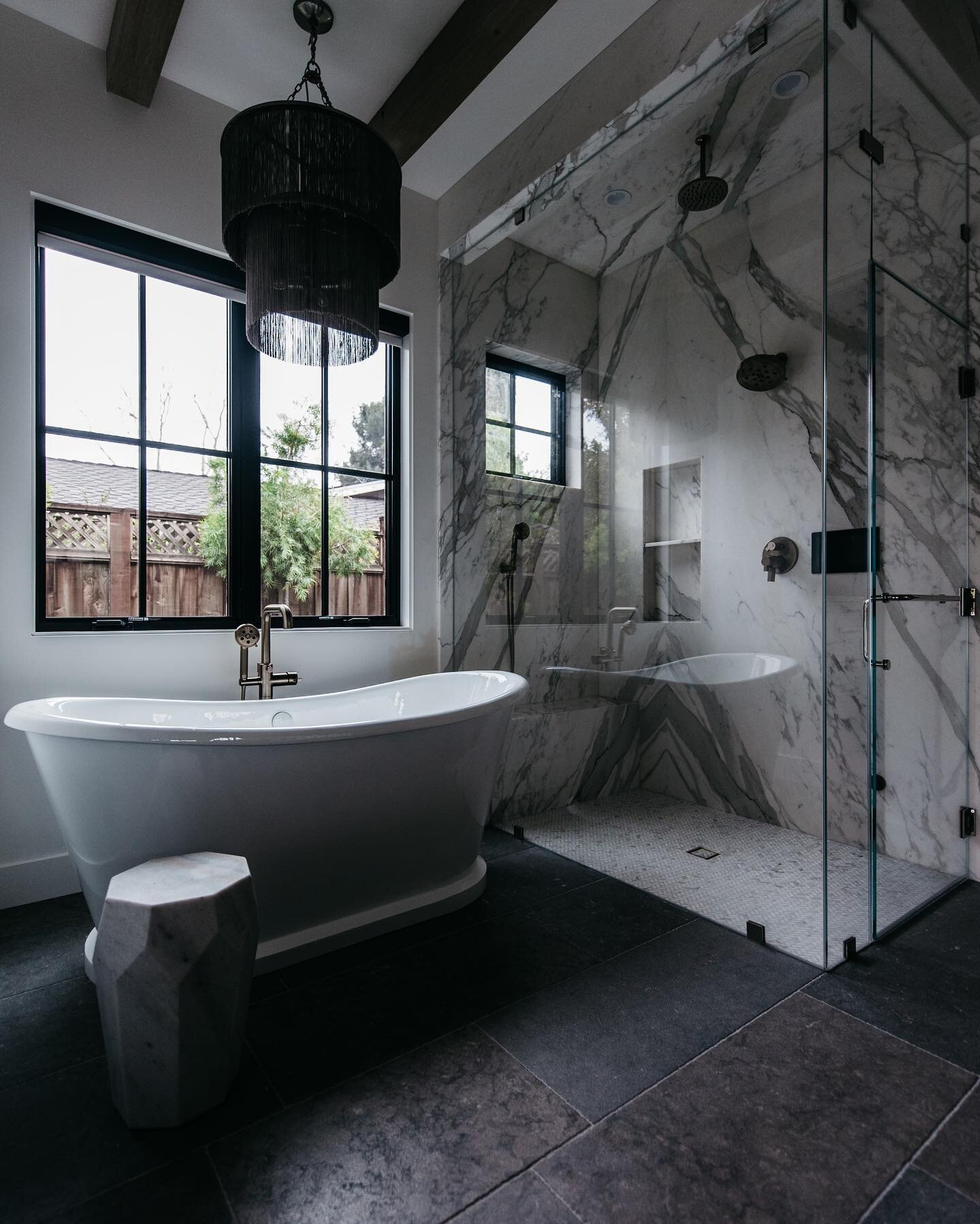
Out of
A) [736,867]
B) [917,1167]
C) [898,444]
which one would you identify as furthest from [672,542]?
[917,1167]

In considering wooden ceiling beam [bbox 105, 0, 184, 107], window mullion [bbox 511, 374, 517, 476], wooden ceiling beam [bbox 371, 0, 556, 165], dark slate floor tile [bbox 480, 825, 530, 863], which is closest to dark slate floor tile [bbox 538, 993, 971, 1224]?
dark slate floor tile [bbox 480, 825, 530, 863]

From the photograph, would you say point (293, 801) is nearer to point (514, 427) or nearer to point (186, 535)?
point (186, 535)

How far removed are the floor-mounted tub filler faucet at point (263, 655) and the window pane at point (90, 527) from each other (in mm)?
397

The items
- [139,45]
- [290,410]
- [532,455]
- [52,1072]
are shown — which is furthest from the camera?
[532,455]

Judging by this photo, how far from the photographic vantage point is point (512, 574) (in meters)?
2.98

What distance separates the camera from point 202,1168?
1161mm

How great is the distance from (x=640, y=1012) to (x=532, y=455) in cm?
210

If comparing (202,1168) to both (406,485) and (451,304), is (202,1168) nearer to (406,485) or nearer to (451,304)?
(406,485)

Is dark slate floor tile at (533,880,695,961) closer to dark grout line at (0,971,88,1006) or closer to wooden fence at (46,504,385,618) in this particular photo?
dark grout line at (0,971,88,1006)

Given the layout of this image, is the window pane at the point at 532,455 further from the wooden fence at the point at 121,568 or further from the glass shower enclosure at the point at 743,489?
the wooden fence at the point at 121,568

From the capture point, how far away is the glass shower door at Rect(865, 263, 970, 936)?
1.93 metres

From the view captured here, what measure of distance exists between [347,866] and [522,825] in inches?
44.6

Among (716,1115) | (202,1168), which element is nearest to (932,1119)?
(716,1115)

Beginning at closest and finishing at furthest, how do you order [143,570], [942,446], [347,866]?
1. [347,866]
2. [942,446]
3. [143,570]
